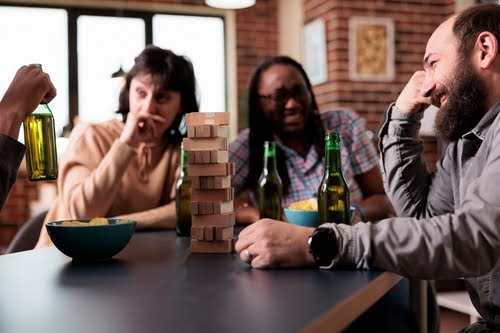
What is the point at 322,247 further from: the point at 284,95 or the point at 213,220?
the point at 284,95

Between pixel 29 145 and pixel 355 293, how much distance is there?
0.73 meters

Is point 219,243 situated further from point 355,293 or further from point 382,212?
point 382,212

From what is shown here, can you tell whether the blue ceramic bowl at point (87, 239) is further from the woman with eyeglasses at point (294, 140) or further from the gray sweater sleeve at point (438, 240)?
the woman with eyeglasses at point (294, 140)

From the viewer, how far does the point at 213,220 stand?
49.4 inches

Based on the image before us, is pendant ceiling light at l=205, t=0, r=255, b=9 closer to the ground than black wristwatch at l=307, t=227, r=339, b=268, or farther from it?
farther from it

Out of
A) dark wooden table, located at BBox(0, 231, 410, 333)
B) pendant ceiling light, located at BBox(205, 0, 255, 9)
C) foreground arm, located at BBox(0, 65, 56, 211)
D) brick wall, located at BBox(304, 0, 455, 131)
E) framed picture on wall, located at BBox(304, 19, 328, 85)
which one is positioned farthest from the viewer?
framed picture on wall, located at BBox(304, 19, 328, 85)

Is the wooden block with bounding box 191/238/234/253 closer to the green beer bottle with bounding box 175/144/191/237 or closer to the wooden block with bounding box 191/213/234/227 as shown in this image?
the wooden block with bounding box 191/213/234/227

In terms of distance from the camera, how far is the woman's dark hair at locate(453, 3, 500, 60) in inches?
48.4

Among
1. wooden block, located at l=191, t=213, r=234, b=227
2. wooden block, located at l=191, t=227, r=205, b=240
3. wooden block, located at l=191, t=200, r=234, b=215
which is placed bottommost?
wooden block, located at l=191, t=227, r=205, b=240

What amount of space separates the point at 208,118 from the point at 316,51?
414cm

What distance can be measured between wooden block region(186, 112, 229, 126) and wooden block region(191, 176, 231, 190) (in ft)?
0.38

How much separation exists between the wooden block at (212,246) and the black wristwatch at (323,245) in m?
0.28

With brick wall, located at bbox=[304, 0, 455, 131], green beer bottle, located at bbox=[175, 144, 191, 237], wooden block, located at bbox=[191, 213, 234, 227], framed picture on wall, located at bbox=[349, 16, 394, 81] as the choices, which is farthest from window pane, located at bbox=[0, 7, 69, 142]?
wooden block, located at bbox=[191, 213, 234, 227]

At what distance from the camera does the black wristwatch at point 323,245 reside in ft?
3.31
